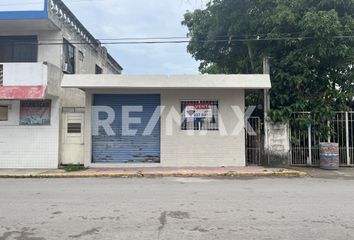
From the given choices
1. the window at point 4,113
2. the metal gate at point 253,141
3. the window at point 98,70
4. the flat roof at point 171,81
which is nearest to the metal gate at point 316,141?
the metal gate at point 253,141

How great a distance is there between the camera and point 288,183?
11367mm

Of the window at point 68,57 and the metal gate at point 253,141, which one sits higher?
the window at point 68,57

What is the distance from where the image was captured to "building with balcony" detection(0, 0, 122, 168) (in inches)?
570

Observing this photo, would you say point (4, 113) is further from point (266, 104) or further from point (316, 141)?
point (316, 141)

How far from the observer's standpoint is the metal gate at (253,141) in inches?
620

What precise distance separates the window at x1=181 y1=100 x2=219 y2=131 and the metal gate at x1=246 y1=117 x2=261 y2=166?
1.53m

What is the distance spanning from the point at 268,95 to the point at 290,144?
225 cm

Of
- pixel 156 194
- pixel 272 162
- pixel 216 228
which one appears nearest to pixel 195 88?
pixel 272 162

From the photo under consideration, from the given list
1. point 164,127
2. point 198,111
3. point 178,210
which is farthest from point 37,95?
point 178,210

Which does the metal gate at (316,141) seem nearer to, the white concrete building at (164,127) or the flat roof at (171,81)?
the white concrete building at (164,127)

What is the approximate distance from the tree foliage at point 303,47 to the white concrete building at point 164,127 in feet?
6.59

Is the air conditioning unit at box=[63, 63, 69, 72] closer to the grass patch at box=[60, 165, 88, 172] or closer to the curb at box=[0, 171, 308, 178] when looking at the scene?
the grass patch at box=[60, 165, 88, 172]

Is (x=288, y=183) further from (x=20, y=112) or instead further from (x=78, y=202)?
(x=20, y=112)

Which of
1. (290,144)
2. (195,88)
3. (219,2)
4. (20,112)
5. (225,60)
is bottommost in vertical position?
(290,144)
